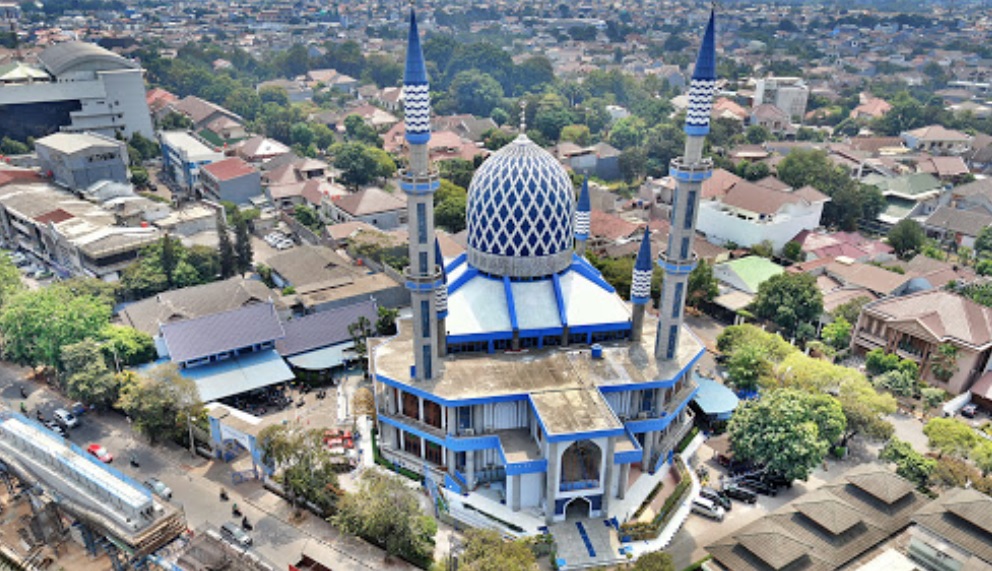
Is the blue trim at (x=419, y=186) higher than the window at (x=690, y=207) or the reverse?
higher

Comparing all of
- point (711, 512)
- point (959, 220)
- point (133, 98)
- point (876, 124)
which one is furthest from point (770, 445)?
point (876, 124)

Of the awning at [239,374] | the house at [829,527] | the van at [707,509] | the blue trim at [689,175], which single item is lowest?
the van at [707,509]

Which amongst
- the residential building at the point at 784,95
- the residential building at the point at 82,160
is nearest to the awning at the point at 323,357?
the residential building at the point at 82,160

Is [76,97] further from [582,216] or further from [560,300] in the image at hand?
[560,300]

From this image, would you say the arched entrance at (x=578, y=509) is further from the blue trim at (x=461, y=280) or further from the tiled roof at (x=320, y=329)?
the tiled roof at (x=320, y=329)

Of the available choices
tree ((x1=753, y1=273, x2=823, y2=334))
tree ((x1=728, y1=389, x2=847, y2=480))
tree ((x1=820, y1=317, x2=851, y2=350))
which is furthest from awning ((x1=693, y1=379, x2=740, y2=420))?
tree ((x1=820, y1=317, x2=851, y2=350))

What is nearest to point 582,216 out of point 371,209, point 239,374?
point 239,374

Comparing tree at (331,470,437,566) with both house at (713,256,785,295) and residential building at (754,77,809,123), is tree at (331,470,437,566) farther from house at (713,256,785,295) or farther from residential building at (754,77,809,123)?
residential building at (754,77,809,123)
